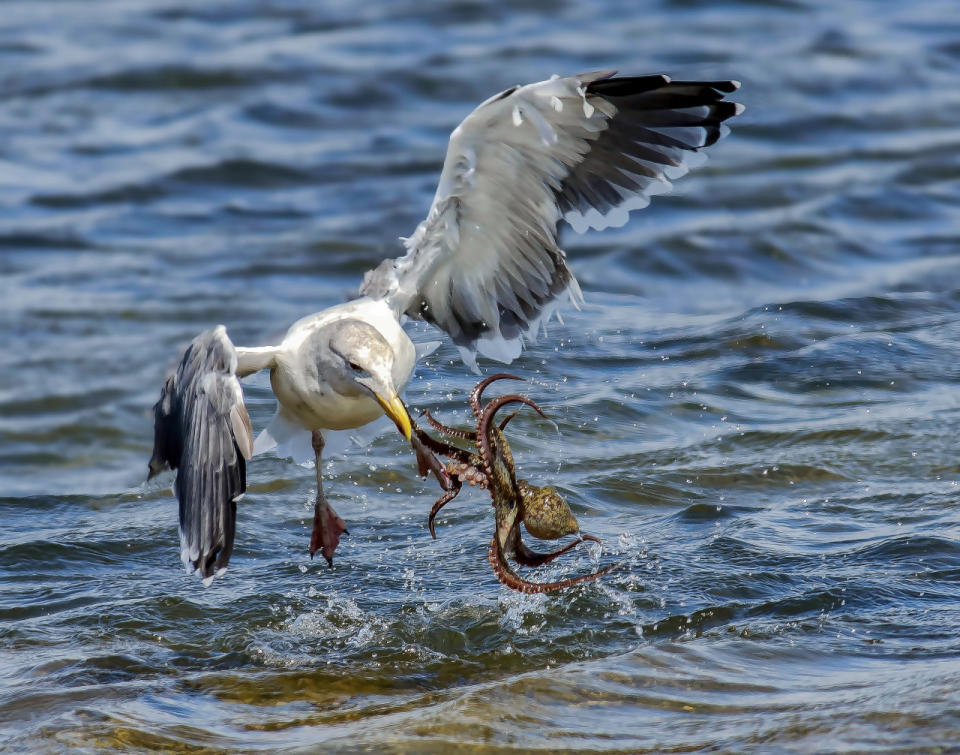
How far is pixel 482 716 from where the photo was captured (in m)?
4.43

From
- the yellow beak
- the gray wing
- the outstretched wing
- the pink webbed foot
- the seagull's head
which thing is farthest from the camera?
the pink webbed foot

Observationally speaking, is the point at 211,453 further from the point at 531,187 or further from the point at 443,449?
the point at 531,187

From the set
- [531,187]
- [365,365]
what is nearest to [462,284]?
[531,187]

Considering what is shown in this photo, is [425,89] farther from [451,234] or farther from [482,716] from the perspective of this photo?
[482,716]

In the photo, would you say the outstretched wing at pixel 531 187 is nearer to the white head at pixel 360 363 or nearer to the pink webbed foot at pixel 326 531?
the white head at pixel 360 363

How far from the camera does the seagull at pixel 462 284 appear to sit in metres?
4.72

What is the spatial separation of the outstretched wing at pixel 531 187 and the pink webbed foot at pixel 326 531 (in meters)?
0.87

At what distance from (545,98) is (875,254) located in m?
6.39

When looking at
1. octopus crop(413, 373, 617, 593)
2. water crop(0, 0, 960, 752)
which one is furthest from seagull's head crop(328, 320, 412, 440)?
water crop(0, 0, 960, 752)

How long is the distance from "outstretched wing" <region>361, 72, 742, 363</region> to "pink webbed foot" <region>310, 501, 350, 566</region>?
870 millimetres

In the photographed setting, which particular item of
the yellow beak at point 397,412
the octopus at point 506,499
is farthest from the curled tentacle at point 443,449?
the yellow beak at point 397,412

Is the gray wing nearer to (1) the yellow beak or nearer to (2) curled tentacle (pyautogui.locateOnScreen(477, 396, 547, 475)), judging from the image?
(1) the yellow beak

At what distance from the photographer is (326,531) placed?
18.7 feet

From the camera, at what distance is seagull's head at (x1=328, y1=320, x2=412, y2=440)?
5.03 metres
